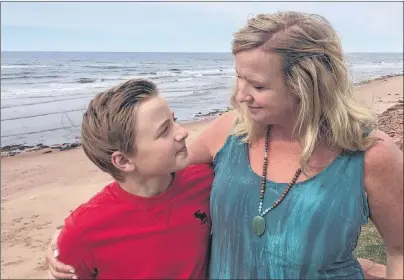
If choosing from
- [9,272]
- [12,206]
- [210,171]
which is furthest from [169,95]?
[210,171]

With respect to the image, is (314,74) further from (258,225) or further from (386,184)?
(258,225)

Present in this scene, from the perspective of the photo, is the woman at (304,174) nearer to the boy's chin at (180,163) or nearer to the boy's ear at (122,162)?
the boy's chin at (180,163)

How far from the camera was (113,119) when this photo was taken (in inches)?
89.2

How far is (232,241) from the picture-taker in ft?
7.73

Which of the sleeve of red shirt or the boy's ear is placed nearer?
the sleeve of red shirt

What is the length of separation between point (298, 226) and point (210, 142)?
0.69 metres

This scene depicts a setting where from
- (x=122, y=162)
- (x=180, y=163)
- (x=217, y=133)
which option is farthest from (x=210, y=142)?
(x=122, y=162)

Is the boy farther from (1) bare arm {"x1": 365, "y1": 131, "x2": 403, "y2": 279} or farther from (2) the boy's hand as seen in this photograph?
(1) bare arm {"x1": 365, "y1": 131, "x2": 403, "y2": 279}

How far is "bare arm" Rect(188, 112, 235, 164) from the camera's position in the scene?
105 inches

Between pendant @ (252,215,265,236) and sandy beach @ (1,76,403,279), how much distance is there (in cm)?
329

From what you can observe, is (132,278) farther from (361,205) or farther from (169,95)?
(169,95)

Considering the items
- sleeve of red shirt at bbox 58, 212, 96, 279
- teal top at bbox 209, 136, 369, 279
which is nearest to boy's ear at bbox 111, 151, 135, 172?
sleeve of red shirt at bbox 58, 212, 96, 279

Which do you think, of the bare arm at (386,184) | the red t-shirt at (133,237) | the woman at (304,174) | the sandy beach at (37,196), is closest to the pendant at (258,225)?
the woman at (304,174)

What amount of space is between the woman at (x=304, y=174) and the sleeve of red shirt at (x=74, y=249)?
585mm
